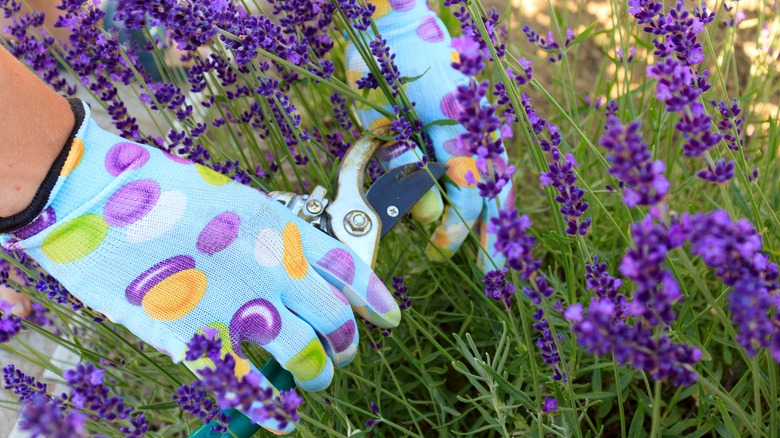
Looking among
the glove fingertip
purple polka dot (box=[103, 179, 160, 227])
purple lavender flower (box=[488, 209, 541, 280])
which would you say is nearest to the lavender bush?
purple lavender flower (box=[488, 209, 541, 280])

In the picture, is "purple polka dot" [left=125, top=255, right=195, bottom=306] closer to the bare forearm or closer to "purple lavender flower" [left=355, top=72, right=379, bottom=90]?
the bare forearm

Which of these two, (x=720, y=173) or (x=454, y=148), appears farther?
(x=454, y=148)

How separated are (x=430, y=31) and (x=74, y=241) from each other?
2.78 feet

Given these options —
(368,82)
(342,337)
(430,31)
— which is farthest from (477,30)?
(342,337)

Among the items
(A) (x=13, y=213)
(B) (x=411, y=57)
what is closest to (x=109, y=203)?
(A) (x=13, y=213)

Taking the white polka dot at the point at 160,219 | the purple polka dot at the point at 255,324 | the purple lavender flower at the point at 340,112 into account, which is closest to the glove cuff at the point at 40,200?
the white polka dot at the point at 160,219

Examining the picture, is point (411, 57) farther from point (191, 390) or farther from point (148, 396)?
point (148, 396)

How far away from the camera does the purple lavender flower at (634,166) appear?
61 cm

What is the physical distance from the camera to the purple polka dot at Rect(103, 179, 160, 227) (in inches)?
44.9

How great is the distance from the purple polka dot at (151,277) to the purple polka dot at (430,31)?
731 mm

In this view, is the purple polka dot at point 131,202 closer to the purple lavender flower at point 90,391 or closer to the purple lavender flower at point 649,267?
the purple lavender flower at point 90,391

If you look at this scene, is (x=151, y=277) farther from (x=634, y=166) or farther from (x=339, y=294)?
(x=634, y=166)

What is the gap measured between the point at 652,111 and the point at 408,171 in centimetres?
59

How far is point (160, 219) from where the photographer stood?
3.78 feet
